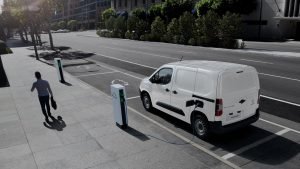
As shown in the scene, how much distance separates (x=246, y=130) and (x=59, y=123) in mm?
5917

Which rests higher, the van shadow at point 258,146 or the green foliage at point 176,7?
the green foliage at point 176,7

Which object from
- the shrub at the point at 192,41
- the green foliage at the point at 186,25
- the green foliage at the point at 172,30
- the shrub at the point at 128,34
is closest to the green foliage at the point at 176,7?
the shrub at the point at 128,34

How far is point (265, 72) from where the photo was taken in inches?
640

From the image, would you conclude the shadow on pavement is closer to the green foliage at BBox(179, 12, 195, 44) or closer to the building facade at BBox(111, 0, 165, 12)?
the green foliage at BBox(179, 12, 195, 44)

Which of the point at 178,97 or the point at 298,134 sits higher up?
the point at 178,97

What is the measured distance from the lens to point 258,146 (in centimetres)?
691

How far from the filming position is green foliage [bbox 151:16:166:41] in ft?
142

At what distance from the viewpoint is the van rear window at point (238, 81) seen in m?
6.73

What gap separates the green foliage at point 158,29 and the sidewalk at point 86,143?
33953mm

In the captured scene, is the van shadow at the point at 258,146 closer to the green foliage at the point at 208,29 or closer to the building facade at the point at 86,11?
the green foliage at the point at 208,29

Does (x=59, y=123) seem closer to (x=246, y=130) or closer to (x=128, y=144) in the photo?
(x=128, y=144)

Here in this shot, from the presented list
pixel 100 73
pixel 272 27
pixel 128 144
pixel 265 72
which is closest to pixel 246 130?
pixel 128 144

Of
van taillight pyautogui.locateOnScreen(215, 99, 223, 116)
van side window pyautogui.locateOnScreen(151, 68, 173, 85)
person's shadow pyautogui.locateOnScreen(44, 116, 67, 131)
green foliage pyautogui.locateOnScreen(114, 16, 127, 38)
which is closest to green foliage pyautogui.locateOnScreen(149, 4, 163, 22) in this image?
green foliage pyautogui.locateOnScreen(114, 16, 127, 38)

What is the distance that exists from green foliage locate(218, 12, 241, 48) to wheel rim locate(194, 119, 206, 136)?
24.2 meters
